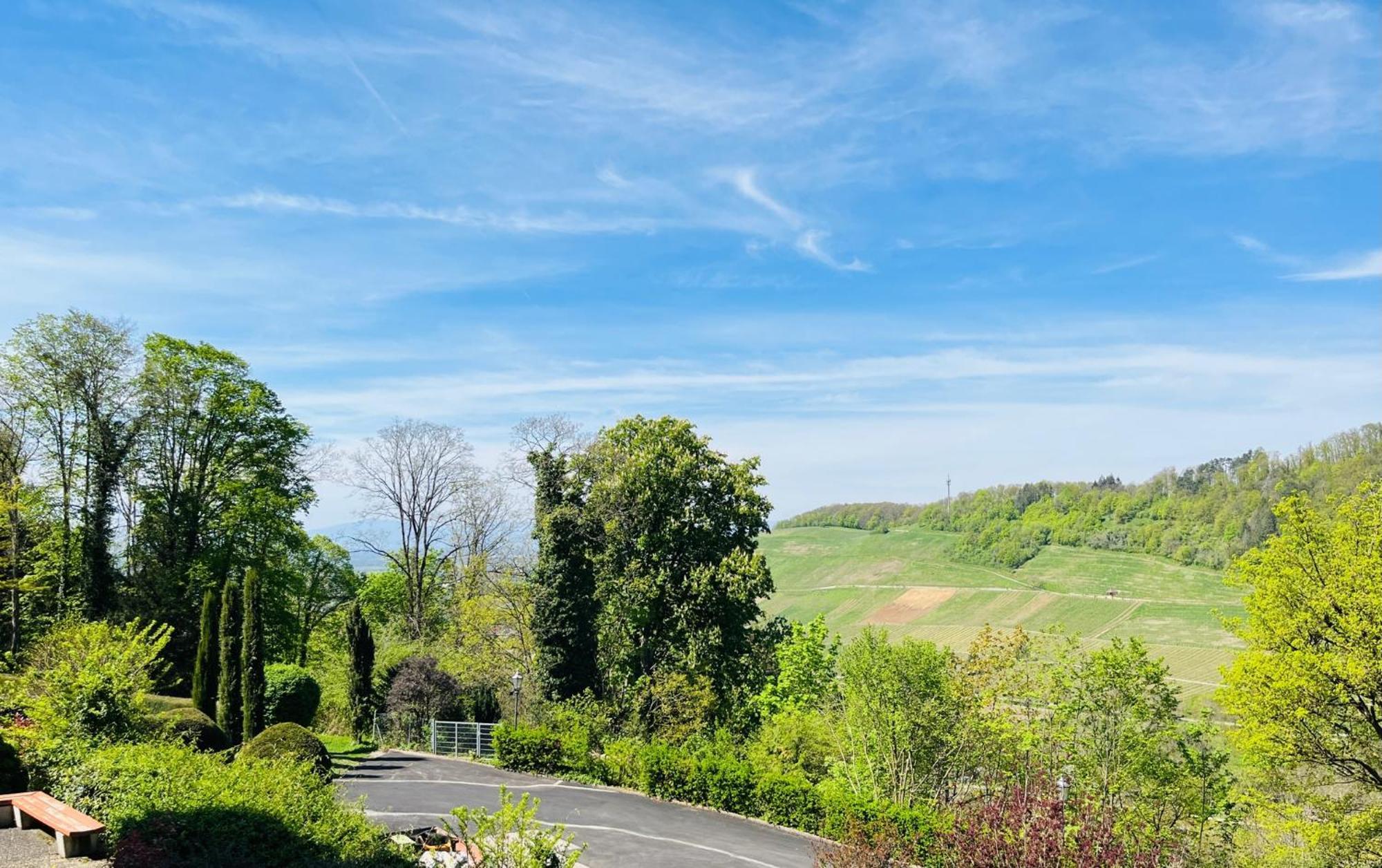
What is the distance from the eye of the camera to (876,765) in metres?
18.8

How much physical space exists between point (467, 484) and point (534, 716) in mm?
13474

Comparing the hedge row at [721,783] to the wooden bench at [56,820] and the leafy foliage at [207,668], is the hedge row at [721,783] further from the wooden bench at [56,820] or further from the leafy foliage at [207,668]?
the wooden bench at [56,820]

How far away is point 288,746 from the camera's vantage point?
17.0 meters

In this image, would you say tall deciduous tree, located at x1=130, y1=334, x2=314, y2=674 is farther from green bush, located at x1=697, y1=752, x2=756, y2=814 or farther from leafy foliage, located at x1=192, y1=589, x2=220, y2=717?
green bush, located at x1=697, y1=752, x2=756, y2=814

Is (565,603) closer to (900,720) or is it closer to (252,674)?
(252,674)

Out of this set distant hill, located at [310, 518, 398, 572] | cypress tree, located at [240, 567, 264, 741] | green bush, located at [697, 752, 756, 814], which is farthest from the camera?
distant hill, located at [310, 518, 398, 572]

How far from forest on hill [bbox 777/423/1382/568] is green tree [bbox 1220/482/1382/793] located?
54275 millimetres

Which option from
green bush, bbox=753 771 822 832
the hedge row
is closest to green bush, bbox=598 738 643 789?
the hedge row

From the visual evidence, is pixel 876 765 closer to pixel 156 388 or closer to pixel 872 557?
pixel 156 388

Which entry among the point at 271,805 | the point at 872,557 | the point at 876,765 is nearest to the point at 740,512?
the point at 876,765

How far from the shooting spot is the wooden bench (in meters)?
8.98

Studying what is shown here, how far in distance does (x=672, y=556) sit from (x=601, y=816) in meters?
10.1

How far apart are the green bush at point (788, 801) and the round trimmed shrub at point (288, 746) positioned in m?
9.06

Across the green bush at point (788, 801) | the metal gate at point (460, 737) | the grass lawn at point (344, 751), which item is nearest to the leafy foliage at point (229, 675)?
the grass lawn at point (344, 751)
